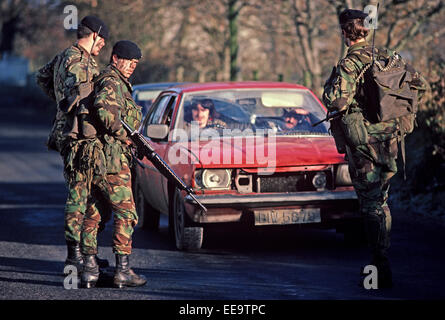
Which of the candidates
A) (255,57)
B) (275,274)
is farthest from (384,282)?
(255,57)

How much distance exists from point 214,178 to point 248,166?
13.6 inches

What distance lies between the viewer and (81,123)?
6.77 meters

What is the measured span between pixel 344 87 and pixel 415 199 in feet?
16.9

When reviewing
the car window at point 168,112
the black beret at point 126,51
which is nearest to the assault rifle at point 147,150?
the black beret at point 126,51

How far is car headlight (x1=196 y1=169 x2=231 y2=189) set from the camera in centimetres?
838

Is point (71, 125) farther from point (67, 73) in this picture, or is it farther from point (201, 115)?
point (201, 115)

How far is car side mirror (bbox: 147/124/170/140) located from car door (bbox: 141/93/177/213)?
9.7 inches

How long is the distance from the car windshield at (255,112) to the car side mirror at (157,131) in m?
0.47

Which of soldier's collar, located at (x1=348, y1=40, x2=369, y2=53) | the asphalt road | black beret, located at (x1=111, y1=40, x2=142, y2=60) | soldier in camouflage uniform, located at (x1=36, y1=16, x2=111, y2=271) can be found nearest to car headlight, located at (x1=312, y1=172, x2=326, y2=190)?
the asphalt road

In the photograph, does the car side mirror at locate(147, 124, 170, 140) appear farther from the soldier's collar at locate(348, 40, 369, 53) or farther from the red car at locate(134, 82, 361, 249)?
the soldier's collar at locate(348, 40, 369, 53)

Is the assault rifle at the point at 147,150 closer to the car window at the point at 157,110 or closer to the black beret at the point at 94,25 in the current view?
the black beret at the point at 94,25

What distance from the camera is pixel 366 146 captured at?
694 cm

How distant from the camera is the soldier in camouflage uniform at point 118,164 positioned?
675cm

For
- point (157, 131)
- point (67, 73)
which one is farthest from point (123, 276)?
point (157, 131)
